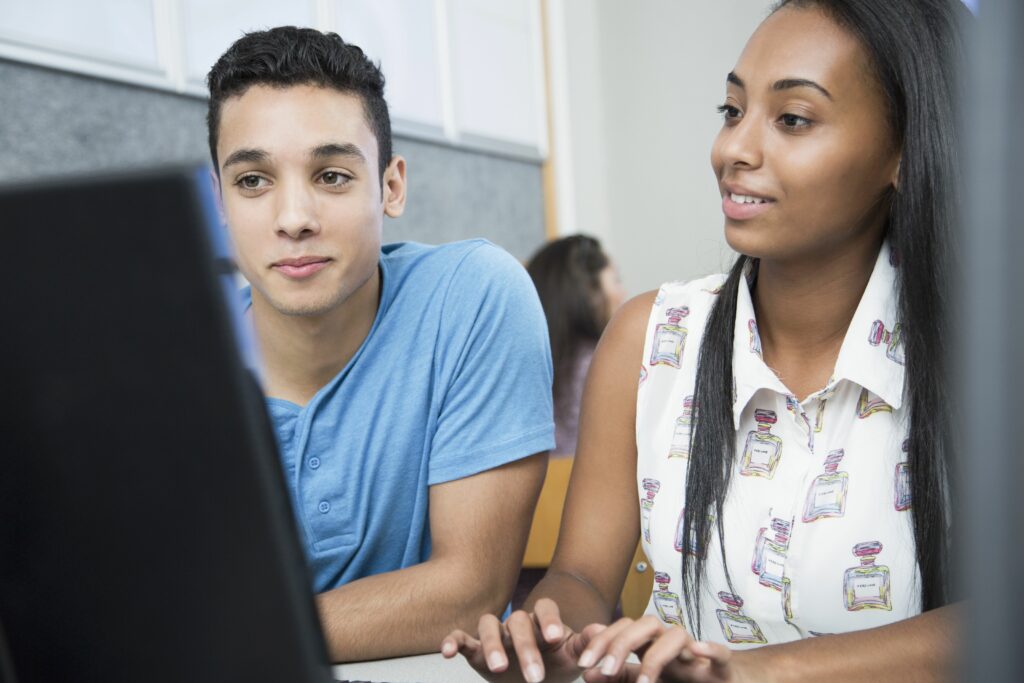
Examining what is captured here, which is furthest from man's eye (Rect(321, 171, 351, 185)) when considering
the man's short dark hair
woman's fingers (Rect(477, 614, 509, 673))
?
woman's fingers (Rect(477, 614, 509, 673))

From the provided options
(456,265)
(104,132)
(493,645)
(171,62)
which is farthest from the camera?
(171,62)

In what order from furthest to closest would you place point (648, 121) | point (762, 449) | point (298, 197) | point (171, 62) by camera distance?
point (648, 121)
point (171, 62)
point (298, 197)
point (762, 449)

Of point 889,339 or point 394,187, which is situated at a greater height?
point 394,187

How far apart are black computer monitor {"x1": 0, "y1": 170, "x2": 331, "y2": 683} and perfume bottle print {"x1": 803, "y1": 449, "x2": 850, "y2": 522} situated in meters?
0.76

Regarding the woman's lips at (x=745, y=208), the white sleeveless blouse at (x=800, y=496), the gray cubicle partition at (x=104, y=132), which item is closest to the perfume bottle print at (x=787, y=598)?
the white sleeveless blouse at (x=800, y=496)

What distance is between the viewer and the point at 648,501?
1.17m

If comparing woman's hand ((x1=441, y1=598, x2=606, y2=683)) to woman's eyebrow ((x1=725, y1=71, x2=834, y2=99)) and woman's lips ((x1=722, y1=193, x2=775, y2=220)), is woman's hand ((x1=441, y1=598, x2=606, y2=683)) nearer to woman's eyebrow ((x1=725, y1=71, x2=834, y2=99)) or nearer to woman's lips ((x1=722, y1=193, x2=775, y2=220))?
woman's lips ((x1=722, y1=193, x2=775, y2=220))

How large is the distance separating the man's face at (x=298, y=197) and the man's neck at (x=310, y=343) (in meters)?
0.04

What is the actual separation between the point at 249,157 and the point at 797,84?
623 mm

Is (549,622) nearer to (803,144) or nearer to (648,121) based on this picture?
(803,144)

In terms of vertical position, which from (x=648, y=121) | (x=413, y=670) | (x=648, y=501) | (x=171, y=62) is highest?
(x=648, y=121)

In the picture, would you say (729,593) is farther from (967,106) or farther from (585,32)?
(585,32)

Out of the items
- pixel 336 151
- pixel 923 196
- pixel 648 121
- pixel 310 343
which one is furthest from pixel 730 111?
pixel 648 121

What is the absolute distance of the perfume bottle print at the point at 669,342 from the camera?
122 centimetres
